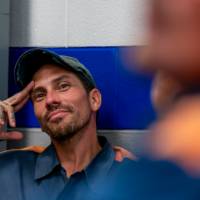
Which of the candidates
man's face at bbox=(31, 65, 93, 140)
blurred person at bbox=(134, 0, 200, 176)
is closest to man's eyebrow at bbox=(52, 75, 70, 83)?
man's face at bbox=(31, 65, 93, 140)

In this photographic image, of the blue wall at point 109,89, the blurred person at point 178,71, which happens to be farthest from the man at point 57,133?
Result: the blurred person at point 178,71

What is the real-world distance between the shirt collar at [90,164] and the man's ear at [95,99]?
0.14m

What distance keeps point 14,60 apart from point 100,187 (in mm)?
1580

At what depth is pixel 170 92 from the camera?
1.42 feet

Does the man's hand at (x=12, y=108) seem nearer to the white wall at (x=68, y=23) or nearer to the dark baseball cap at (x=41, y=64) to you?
the dark baseball cap at (x=41, y=64)

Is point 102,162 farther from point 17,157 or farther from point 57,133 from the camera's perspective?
point 17,157

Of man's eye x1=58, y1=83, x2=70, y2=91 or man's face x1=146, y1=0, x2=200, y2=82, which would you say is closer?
man's face x1=146, y1=0, x2=200, y2=82

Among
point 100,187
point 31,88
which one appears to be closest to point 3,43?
point 31,88

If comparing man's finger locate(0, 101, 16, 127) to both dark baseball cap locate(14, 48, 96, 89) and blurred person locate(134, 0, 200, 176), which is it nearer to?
dark baseball cap locate(14, 48, 96, 89)

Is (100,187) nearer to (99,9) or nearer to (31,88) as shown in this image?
(31,88)

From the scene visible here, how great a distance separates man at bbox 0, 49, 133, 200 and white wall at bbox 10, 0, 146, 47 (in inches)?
11.4

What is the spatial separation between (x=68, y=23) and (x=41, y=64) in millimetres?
340

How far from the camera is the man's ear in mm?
1670

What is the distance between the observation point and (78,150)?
1.64 m
